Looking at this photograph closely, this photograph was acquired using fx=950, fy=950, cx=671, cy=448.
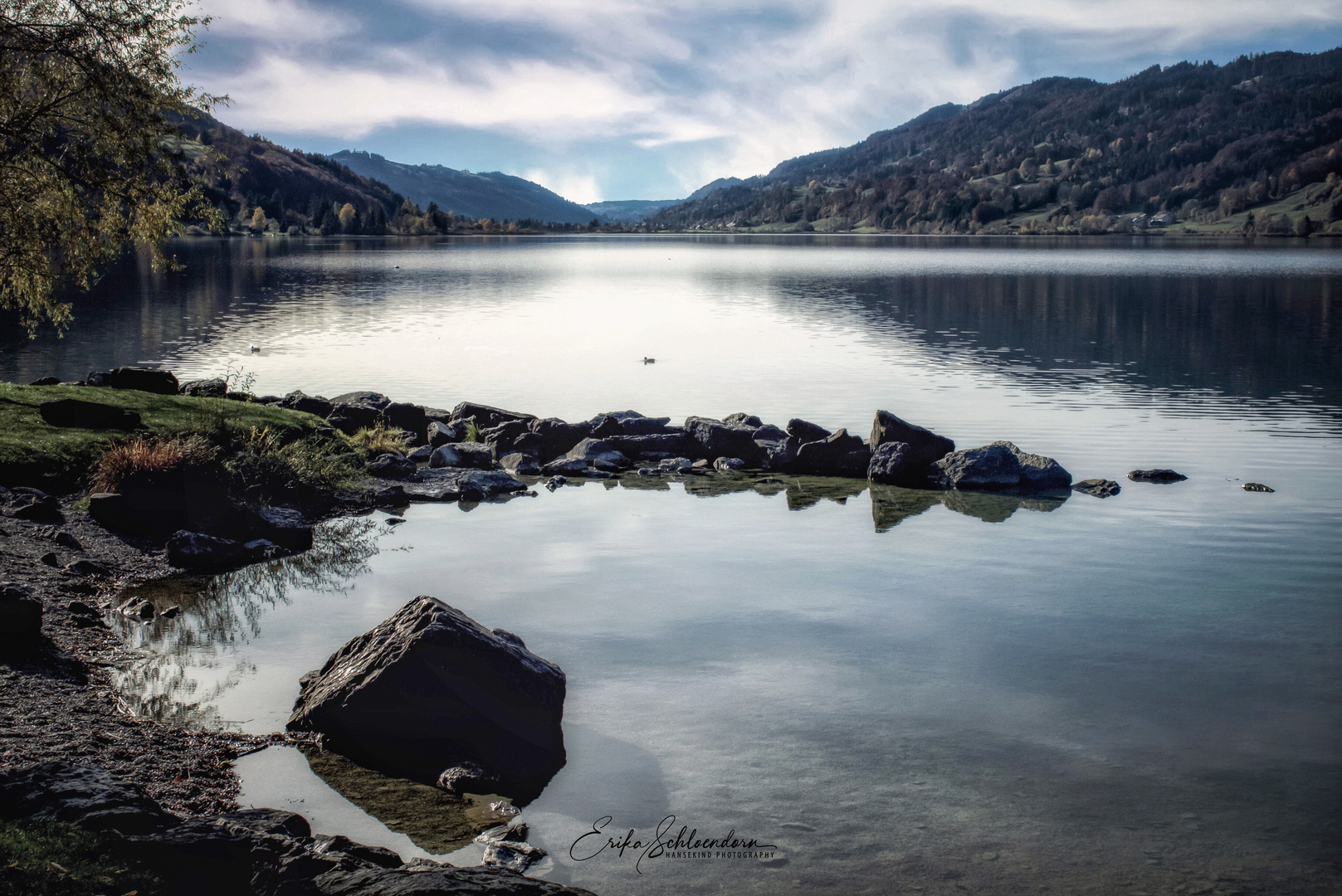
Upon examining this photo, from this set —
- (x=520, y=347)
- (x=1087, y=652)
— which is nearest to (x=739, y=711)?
(x=1087, y=652)

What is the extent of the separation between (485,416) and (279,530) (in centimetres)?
1252

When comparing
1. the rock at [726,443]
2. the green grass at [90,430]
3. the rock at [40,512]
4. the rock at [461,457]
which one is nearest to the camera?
the rock at [40,512]

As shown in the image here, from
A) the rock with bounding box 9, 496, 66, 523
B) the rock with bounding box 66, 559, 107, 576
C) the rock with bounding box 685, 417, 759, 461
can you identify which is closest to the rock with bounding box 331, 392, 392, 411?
the rock with bounding box 685, 417, 759, 461

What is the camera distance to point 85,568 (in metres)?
14.9

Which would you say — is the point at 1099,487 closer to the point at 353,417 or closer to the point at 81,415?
the point at 353,417

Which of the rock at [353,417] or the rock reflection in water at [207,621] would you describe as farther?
the rock at [353,417]

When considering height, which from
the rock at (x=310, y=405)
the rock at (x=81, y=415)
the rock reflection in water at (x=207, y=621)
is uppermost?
the rock at (x=81, y=415)

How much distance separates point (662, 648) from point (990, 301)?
7040cm

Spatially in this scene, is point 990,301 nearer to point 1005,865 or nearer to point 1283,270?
point 1283,270

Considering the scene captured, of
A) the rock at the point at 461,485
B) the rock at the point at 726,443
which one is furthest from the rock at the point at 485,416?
the rock at the point at 726,443

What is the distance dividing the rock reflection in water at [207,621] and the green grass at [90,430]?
431 cm

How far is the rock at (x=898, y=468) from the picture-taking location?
79.3 feet

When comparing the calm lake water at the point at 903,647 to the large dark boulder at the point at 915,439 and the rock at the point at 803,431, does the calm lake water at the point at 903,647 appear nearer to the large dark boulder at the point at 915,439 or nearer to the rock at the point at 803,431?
the large dark boulder at the point at 915,439

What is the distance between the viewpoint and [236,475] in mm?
19266
